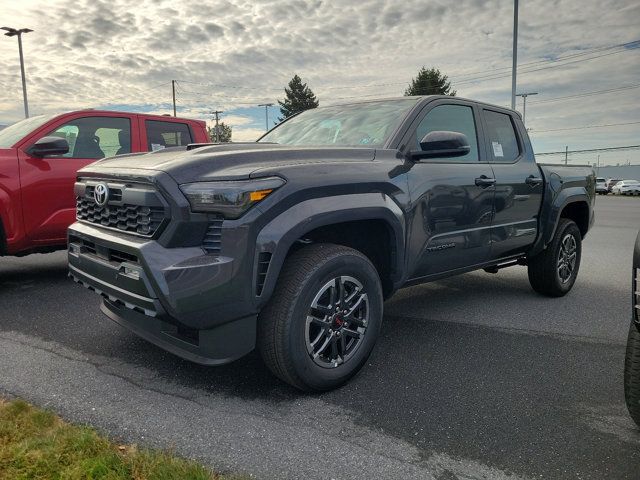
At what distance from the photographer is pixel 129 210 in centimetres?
279

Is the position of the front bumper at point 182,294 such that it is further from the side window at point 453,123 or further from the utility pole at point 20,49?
the utility pole at point 20,49

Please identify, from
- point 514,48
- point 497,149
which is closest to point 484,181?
point 497,149

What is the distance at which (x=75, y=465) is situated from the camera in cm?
213

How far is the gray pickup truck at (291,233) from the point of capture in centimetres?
252

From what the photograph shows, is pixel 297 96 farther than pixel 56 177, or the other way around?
pixel 297 96

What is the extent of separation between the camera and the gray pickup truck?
252 centimetres

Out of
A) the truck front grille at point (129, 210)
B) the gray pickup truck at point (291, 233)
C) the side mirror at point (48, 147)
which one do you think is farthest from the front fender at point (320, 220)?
the side mirror at point (48, 147)

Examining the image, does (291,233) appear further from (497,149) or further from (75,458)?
(497,149)

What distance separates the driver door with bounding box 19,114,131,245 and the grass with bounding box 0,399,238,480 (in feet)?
10.1

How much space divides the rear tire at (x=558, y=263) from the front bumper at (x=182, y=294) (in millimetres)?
3540

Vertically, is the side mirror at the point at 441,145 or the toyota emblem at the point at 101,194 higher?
the side mirror at the point at 441,145

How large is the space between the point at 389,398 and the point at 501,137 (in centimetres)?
275

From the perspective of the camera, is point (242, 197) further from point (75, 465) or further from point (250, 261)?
point (75, 465)

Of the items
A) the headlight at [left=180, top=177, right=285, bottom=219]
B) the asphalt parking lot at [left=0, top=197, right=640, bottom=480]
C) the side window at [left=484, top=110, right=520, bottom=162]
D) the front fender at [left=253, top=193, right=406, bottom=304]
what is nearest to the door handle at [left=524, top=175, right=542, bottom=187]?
the side window at [left=484, top=110, right=520, bottom=162]
